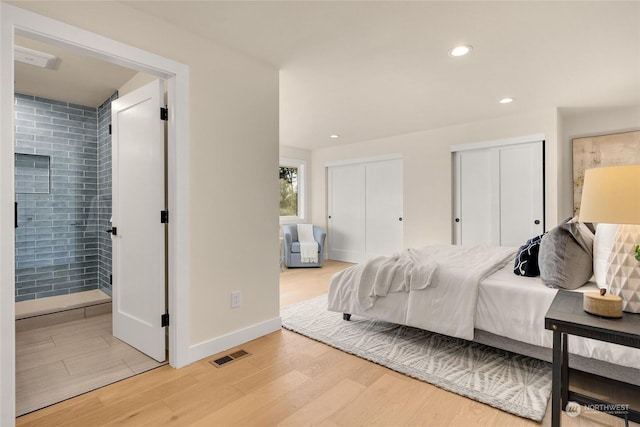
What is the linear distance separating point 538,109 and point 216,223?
4.20 metres

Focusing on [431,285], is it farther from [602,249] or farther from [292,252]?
[292,252]

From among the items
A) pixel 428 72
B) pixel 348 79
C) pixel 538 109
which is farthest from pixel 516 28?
pixel 538 109

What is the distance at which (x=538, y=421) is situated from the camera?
5.42 ft

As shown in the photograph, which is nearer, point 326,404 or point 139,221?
point 326,404

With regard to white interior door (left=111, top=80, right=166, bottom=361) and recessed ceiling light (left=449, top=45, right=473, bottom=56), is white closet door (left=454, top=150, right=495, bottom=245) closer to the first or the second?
recessed ceiling light (left=449, top=45, right=473, bottom=56)

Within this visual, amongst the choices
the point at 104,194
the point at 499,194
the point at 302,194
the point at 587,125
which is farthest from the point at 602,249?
the point at 302,194

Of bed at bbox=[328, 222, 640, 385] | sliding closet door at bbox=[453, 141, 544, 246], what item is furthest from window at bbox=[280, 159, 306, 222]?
bed at bbox=[328, 222, 640, 385]

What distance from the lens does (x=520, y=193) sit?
4.42m

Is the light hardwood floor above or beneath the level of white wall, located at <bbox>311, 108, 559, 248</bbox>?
beneath

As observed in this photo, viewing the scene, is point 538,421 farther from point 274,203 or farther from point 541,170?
point 541,170

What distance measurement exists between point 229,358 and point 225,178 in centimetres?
134

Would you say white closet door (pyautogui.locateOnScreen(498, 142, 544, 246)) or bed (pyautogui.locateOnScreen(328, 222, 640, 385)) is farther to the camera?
white closet door (pyautogui.locateOnScreen(498, 142, 544, 246))

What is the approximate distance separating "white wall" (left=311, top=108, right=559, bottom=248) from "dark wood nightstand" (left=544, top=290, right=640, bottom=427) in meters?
3.04

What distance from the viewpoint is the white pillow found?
198 cm
